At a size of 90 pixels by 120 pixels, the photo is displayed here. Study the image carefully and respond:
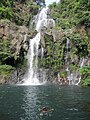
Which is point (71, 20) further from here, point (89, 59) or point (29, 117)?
point (29, 117)

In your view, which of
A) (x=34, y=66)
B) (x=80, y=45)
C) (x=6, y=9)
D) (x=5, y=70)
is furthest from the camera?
(x=6, y=9)

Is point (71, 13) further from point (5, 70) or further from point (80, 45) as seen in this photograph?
point (5, 70)

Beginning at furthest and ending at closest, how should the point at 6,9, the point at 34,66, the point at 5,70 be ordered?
the point at 6,9
the point at 34,66
the point at 5,70

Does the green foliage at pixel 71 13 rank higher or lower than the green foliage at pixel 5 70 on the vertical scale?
higher

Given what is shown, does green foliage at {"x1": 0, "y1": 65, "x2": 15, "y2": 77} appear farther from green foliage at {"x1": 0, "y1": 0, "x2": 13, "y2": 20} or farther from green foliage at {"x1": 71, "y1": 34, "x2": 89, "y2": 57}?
green foliage at {"x1": 0, "y1": 0, "x2": 13, "y2": 20}

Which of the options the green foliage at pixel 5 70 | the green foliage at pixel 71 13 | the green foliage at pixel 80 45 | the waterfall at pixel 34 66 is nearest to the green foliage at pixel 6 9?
the waterfall at pixel 34 66

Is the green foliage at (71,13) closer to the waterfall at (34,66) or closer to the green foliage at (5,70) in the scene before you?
the waterfall at (34,66)

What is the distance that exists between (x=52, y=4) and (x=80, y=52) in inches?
1398

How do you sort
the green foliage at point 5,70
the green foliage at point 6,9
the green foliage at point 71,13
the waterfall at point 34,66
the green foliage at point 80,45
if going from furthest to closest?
the green foliage at point 6,9 → the green foliage at point 71,13 → the green foliage at point 80,45 → the waterfall at point 34,66 → the green foliage at point 5,70

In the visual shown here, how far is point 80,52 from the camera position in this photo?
7112 centimetres

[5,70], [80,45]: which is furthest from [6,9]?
[80,45]

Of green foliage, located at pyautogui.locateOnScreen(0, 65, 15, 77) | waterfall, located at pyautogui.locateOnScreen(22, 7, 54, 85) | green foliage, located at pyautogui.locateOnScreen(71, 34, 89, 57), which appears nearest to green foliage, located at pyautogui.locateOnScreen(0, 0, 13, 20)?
waterfall, located at pyautogui.locateOnScreen(22, 7, 54, 85)

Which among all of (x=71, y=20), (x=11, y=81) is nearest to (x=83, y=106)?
(x=11, y=81)

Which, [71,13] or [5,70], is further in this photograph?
[71,13]
